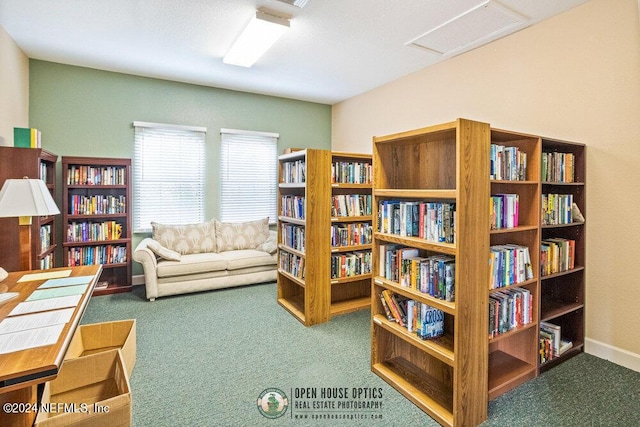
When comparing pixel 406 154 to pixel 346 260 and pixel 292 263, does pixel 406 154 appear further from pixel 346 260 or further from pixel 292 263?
pixel 292 263

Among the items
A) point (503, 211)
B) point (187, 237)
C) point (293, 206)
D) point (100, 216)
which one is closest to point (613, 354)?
point (503, 211)

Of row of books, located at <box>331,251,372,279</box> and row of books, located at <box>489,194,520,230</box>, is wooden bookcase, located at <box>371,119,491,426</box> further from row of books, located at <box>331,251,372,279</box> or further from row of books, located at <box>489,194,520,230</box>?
row of books, located at <box>331,251,372,279</box>

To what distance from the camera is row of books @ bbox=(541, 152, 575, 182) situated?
2.49 m

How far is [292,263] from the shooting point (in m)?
3.64

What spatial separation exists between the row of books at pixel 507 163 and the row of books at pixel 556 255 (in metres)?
0.60

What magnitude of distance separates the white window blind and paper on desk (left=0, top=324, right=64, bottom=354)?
392 centimetres

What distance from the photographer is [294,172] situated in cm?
360

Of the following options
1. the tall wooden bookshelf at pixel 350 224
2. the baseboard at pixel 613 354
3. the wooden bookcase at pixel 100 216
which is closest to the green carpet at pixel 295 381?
the baseboard at pixel 613 354

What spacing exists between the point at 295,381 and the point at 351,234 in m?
1.66

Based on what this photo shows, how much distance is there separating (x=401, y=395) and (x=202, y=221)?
3927 mm

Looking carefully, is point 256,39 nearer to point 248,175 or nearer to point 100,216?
point 248,175

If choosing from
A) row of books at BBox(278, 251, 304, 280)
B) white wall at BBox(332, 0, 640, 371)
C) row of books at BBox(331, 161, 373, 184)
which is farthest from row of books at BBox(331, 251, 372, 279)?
white wall at BBox(332, 0, 640, 371)

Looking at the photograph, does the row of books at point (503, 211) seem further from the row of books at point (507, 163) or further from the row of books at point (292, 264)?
the row of books at point (292, 264)

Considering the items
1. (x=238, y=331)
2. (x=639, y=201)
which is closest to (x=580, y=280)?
(x=639, y=201)
